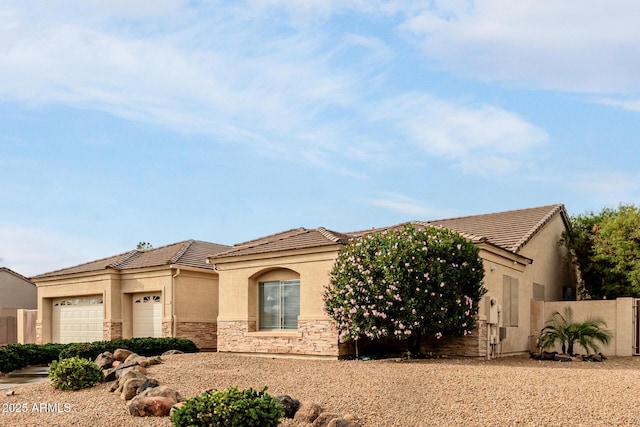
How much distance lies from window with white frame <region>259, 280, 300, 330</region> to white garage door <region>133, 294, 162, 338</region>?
19.6ft

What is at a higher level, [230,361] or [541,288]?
[541,288]

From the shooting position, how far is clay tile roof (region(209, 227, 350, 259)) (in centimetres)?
1952

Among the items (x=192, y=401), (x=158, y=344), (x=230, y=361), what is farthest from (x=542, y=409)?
(x=158, y=344)

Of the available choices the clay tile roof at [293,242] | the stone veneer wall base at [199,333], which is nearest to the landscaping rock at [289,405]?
the clay tile roof at [293,242]

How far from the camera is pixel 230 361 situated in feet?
57.8

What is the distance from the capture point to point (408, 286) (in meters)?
16.6

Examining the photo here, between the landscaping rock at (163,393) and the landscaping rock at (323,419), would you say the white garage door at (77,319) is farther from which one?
the landscaping rock at (323,419)

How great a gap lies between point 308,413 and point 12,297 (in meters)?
32.8

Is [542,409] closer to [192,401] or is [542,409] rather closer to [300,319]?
[192,401]

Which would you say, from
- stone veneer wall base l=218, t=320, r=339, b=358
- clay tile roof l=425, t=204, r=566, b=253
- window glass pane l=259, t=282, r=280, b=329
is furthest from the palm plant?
window glass pane l=259, t=282, r=280, b=329

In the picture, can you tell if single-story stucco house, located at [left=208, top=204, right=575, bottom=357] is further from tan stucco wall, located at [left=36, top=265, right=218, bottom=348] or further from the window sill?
tan stucco wall, located at [left=36, top=265, right=218, bottom=348]

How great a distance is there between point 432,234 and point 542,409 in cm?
786

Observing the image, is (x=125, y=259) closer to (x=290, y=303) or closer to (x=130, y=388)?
(x=290, y=303)

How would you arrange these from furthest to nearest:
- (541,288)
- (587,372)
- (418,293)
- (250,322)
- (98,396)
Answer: (541,288) < (250,322) < (418,293) < (587,372) < (98,396)
